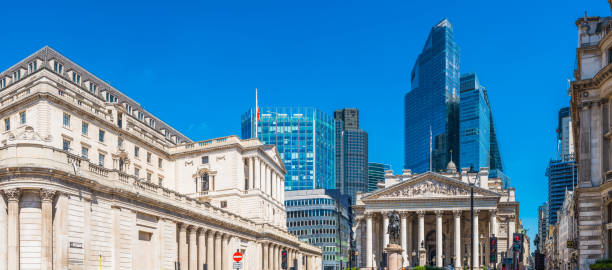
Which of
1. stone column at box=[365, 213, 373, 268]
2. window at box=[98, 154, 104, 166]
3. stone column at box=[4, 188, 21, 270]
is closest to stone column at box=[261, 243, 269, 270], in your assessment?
window at box=[98, 154, 104, 166]

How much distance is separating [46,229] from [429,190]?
81.4 metres

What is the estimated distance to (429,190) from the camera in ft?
360

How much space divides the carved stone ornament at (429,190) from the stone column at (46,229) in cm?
7948

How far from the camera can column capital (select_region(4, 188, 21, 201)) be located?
124 feet

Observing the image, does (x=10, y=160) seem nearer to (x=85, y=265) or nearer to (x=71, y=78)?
(x=85, y=265)

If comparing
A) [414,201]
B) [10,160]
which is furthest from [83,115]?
[414,201]

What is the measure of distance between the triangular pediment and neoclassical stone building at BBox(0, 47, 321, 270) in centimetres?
1886

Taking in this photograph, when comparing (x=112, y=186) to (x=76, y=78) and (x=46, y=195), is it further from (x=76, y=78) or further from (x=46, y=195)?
(x=76, y=78)

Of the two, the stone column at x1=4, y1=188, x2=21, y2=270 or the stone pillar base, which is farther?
the stone pillar base

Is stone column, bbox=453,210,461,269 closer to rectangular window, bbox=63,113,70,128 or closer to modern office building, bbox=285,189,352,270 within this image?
modern office building, bbox=285,189,352,270

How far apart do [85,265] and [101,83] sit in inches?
1703

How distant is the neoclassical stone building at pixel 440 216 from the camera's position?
107125 millimetres

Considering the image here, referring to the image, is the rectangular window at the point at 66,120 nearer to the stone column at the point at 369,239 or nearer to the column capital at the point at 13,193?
the column capital at the point at 13,193

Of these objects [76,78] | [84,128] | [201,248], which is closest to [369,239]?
[201,248]
